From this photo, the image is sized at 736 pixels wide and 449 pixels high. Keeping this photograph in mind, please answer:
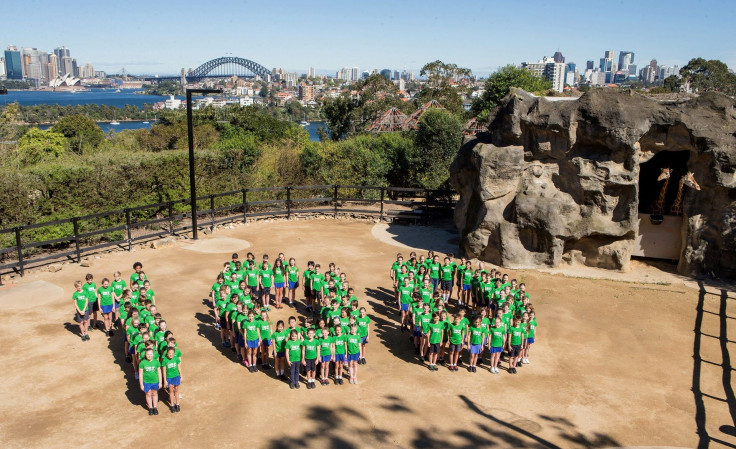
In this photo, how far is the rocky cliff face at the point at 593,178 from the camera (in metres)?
16.2

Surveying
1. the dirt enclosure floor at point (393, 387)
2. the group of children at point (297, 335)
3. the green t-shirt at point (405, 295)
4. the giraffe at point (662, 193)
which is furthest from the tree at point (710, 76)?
the group of children at point (297, 335)

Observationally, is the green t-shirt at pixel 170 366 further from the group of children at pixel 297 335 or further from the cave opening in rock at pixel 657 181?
the cave opening in rock at pixel 657 181

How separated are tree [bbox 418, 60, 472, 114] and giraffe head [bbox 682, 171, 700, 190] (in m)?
36.4

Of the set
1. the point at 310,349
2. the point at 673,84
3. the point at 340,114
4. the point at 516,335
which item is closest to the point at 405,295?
the point at 516,335

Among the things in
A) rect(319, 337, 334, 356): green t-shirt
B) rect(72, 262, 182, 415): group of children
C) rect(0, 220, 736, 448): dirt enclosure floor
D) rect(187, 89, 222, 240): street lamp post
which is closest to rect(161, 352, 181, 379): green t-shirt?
rect(72, 262, 182, 415): group of children

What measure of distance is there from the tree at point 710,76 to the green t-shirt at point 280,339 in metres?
69.0

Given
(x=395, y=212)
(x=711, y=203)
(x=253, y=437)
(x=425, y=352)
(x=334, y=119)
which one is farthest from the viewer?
(x=334, y=119)

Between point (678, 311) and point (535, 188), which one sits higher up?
point (535, 188)

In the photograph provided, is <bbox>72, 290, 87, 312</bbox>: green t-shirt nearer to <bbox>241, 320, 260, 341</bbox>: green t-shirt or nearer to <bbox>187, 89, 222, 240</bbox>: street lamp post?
<bbox>241, 320, 260, 341</bbox>: green t-shirt

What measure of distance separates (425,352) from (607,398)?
348 cm

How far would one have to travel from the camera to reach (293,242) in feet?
63.8

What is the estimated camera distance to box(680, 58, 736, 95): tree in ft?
215

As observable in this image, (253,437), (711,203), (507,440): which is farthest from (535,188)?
(253,437)

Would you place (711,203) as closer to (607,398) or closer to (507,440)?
(607,398)
